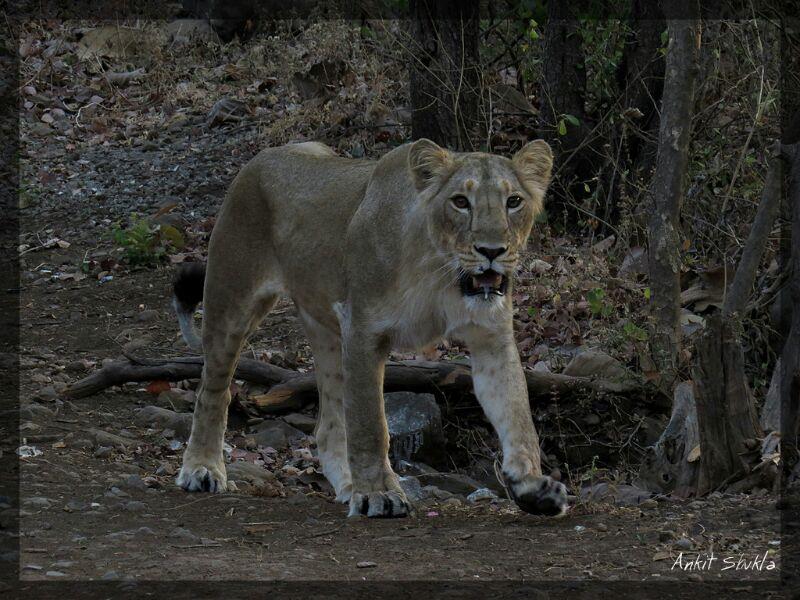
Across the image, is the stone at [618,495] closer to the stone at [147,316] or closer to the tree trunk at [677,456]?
the tree trunk at [677,456]

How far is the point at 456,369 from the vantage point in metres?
7.46

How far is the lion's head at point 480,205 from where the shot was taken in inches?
197

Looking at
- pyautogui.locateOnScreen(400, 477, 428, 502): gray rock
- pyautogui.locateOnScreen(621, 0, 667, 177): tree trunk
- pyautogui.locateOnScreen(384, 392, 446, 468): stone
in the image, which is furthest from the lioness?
pyautogui.locateOnScreen(621, 0, 667, 177): tree trunk

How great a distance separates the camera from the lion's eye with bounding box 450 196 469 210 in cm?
514

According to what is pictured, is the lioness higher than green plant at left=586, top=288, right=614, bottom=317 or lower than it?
higher

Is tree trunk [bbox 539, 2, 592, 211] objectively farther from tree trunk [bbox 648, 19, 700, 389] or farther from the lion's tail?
the lion's tail

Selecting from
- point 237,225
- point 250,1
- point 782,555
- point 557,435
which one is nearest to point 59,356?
point 237,225

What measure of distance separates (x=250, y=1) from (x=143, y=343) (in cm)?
743

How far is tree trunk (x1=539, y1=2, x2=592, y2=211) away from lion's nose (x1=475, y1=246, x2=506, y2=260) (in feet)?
17.9

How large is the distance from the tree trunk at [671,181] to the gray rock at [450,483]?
1.56 m

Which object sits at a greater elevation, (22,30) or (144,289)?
(22,30)

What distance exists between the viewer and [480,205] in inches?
200

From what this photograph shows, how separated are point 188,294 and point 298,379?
0.86 metres

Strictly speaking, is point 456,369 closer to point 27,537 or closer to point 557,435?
point 557,435
